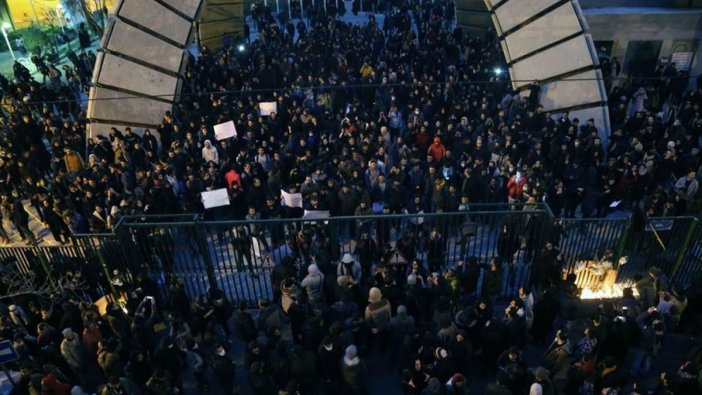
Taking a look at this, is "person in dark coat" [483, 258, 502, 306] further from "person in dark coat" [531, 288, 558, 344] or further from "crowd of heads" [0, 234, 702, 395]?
"person in dark coat" [531, 288, 558, 344]

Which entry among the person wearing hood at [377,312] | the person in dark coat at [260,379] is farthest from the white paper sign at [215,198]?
the person in dark coat at [260,379]

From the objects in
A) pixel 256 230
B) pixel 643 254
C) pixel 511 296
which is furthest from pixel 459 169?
pixel 256 230

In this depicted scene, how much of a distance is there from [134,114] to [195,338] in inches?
376

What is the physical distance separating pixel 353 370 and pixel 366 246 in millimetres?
3015

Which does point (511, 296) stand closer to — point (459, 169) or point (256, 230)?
point (459, 169)

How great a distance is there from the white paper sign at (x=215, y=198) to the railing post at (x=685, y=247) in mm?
9499

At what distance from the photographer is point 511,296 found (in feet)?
35.8

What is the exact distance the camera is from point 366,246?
10.4 metres

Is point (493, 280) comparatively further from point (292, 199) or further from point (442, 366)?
point (292, 199)

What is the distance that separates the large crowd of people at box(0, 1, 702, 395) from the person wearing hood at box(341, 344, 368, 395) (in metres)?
0.04

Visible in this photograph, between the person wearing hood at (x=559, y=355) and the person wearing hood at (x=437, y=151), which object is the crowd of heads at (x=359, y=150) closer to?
the person wearing hood at (x=437, y=151)

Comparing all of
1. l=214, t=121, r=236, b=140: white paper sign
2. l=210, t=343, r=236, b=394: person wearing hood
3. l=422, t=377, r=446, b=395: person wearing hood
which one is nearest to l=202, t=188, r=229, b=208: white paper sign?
l=214, t=121, r=236, b=140: white paper sign

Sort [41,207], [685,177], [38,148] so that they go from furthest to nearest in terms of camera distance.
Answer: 1. [38,148]
2. [41,207]
3. [685,177]

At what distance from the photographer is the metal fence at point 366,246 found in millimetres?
10180
